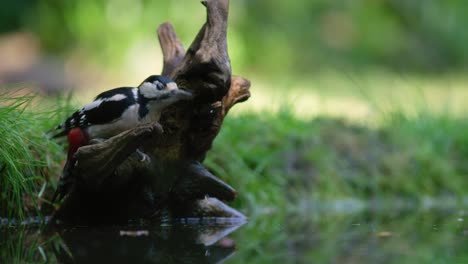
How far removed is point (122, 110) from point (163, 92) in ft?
0.86

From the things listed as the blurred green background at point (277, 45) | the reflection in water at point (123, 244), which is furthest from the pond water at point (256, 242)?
the blurred green background at point (277, 45)

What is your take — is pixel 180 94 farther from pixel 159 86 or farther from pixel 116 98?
pixel 116 98

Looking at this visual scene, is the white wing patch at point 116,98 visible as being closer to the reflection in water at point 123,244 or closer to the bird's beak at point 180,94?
the bird's beak at point 180,94

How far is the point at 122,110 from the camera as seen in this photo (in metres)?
3.95

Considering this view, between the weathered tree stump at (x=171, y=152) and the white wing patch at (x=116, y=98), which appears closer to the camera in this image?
the weathered tree stump at (x=171, y=152)

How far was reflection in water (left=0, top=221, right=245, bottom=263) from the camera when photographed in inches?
132

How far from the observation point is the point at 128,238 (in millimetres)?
3922

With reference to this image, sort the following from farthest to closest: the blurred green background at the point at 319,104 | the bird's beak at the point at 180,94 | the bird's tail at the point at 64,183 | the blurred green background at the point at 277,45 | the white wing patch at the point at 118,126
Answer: the blurred green background at the point at 277,45, the blurred green background at the point at 319,104, the bird's tail at the point at 64,183, the white wing patch at the point at 118,126, the bird's beak at the point at 180,94

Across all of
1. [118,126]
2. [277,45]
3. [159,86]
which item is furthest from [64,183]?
[277,45]

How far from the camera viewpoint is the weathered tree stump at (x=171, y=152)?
382 centimetres

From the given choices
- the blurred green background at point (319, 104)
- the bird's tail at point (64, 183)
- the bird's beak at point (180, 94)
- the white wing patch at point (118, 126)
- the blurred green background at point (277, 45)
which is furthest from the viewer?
the blurred green background at point (277, 45)

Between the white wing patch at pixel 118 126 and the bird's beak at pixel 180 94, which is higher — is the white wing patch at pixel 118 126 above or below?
below

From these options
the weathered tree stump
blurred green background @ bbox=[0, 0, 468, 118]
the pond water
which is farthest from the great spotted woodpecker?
blurred green background @ bbox=[0, 0, 468, 118]

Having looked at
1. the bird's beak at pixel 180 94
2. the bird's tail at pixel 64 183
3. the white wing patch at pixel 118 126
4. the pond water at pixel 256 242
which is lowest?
the pond water at pixel 256 242
